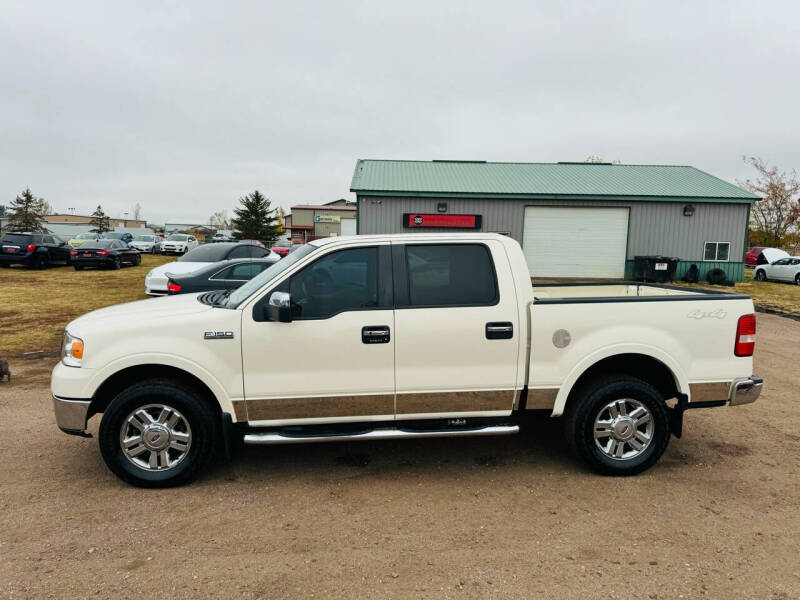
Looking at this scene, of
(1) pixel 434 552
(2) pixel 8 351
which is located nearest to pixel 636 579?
(1) pixel 434 552

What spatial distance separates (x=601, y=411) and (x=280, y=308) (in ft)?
8.46

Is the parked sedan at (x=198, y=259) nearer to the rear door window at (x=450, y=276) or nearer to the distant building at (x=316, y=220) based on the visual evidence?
the rear door window at (x=450, y=276)

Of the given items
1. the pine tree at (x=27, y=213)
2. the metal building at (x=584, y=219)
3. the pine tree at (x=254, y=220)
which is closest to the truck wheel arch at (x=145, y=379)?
the metal building at (x=584, y=219)

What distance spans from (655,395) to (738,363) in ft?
2.41

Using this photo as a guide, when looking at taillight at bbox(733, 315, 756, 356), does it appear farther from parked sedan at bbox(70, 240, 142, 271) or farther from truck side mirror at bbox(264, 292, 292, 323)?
parked sedan at bbox(70, 240, 142, 271)

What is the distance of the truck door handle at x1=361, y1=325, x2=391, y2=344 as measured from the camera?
412 cm

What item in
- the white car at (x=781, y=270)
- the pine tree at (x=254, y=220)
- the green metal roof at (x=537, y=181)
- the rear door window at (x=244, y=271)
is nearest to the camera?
the rear door window at (x=244, y=271)

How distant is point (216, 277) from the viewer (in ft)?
35.2

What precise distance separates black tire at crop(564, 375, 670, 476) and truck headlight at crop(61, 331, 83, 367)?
12.2ft

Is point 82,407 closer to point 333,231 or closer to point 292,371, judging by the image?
point 292,371

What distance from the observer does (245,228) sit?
215 ft

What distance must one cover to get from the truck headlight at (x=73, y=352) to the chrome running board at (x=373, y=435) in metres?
1.33

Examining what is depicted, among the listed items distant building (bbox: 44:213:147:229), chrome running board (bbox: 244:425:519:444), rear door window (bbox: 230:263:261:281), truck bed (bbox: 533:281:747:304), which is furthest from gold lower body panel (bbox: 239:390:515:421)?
distant building (bbox: 44:213:147:229)

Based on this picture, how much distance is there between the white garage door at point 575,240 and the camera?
22.1m
